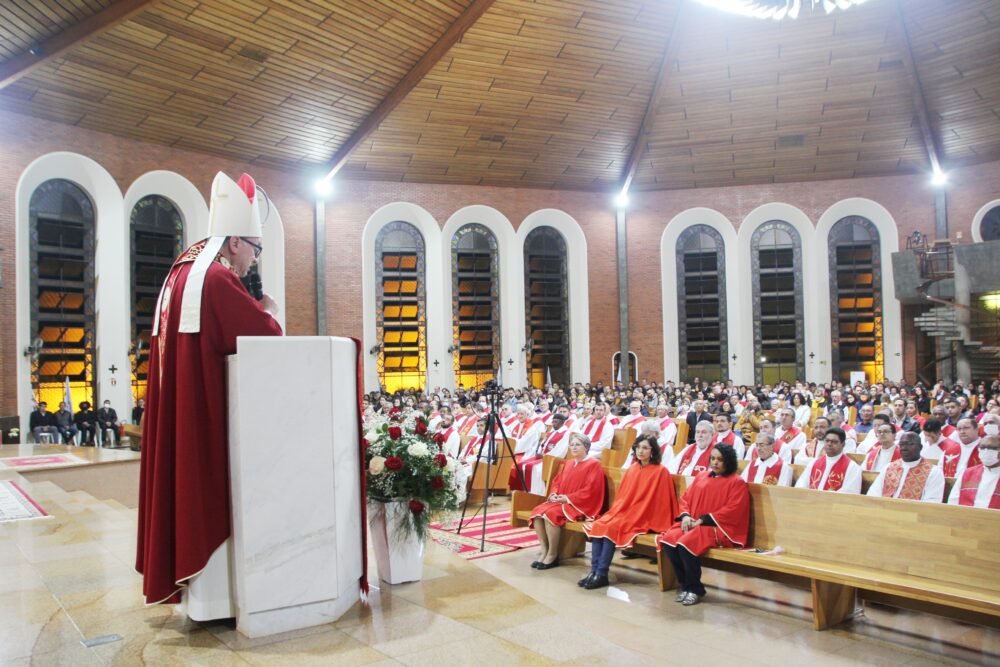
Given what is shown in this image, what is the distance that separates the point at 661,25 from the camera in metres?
17.1

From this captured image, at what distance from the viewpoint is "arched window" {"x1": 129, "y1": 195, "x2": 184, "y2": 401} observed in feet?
58.1

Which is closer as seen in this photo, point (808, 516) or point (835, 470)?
point (808, 516)

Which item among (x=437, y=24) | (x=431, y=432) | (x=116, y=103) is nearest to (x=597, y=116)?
(x=437, y=24)

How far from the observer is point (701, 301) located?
24750mm

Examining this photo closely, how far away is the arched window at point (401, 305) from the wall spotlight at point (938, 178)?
47.9ft

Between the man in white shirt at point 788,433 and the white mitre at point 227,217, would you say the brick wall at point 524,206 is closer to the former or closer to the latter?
the man in white shirt at point 788,433

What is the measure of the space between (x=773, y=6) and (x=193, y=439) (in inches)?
600

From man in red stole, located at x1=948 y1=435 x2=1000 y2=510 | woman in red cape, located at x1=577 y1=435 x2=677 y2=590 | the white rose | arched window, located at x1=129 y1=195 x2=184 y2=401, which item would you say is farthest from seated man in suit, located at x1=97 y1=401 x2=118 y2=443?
man in red stole, located at x1=948 y1=435 x2=1000 y2=510

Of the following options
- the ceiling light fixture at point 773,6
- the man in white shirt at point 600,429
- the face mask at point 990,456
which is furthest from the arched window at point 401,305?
the face mask at point 990,456

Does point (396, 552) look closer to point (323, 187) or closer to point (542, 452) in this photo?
point (542, 452)

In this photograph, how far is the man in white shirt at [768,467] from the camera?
21.9 feet

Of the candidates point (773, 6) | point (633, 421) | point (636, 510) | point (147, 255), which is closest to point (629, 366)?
point (773, 6)

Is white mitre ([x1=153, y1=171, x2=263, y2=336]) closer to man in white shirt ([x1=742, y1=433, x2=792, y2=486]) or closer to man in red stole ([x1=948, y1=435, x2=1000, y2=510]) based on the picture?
man in red stole ([x1=948, y1=435, x2=1000, y2=510])

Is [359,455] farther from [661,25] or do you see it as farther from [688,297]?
[688,297]
